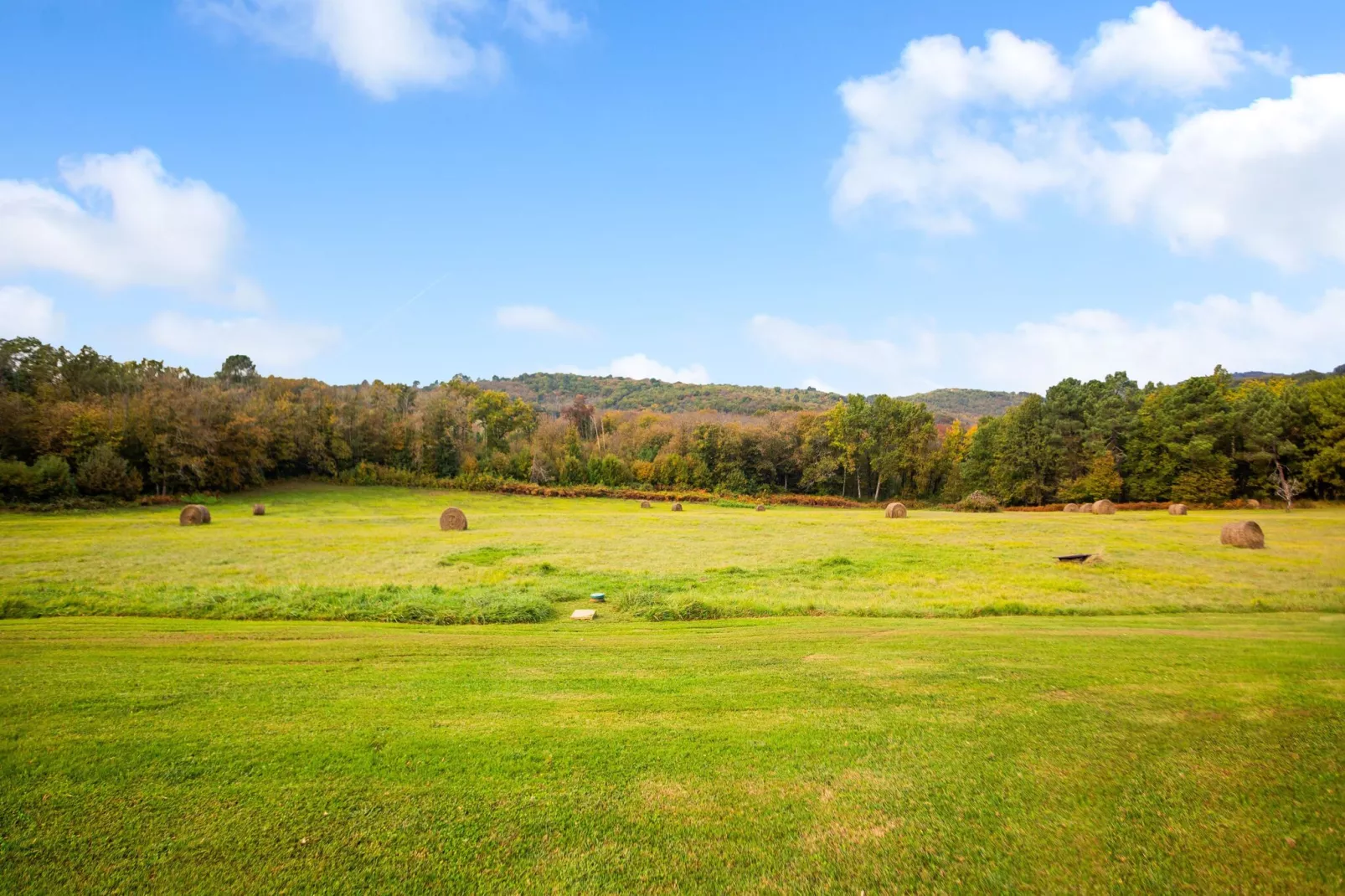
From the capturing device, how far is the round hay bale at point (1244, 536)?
23359mm

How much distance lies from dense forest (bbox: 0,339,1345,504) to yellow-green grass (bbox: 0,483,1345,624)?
10.6m

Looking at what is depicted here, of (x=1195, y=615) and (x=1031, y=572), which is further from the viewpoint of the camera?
(x=1031, y=572)

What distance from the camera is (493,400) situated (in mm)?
80062

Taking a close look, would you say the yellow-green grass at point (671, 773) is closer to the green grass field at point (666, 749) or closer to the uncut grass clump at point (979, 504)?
the green grass field at point (666, 749)

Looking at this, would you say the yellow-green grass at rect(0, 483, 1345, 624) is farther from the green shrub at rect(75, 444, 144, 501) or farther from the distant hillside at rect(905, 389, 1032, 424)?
the distant hillside at rect(905, 389, 1032, 424)

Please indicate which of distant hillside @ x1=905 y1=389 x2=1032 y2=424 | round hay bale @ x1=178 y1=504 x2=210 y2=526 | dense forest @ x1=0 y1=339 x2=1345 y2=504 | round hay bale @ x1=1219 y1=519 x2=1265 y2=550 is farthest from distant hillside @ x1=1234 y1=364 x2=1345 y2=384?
round hay bale @ x1=178 y1=504 x2=210 y2=526

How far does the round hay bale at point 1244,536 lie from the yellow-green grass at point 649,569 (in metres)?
0.58

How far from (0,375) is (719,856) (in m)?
66.0

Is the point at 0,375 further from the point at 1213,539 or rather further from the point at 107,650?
the point at 1213,539

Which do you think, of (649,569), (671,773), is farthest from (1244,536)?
(671,773)

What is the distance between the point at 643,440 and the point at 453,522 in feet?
148

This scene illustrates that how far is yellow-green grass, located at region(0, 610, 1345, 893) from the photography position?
3.89 meters

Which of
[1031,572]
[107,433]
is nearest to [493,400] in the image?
[107,433]

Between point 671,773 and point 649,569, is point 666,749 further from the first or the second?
point 649,569
